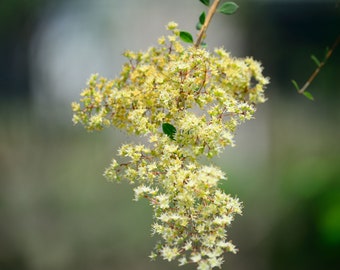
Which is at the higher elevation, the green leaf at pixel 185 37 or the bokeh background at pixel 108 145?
the green leaf at pixel 185 37

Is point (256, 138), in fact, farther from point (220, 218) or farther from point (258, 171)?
point (220, 218)

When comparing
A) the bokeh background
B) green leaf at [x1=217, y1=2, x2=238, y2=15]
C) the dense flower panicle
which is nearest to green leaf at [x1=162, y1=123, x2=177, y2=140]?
the dense flower panicle

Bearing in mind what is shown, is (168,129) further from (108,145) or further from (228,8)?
(108,145)

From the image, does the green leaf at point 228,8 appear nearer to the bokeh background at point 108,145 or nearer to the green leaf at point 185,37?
the green leaf at point 185,37

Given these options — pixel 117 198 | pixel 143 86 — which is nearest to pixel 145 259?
pixel 117 198

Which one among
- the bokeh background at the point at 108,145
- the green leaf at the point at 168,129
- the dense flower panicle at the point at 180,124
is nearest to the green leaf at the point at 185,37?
the dense flower panicle at the point at 180,124

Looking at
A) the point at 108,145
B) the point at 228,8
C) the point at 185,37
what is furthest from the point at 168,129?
the point at 108,145
